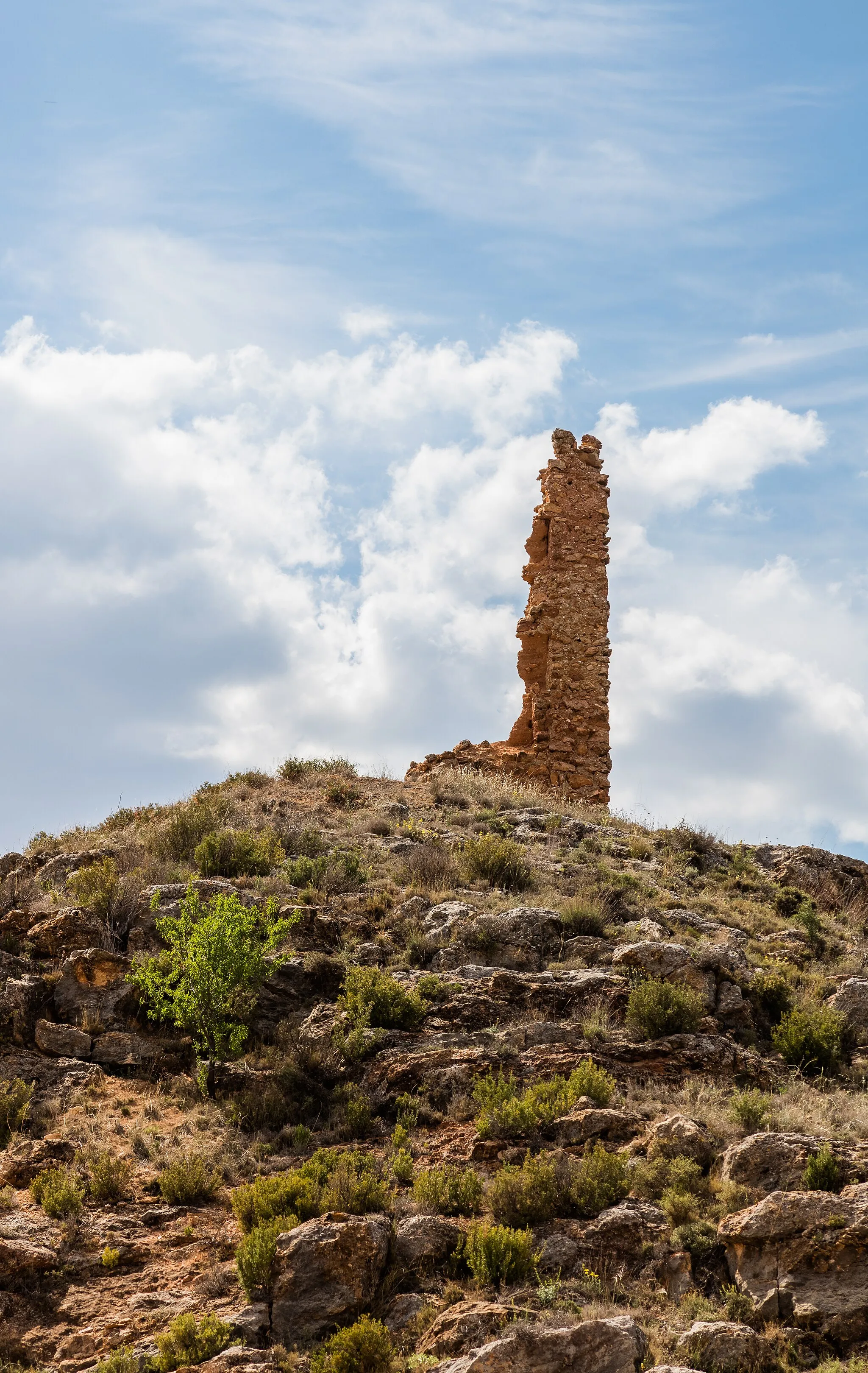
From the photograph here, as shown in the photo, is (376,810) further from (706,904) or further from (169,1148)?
(169,1148)

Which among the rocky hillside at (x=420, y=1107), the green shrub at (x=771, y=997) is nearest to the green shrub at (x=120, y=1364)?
the rocky hillside at (x=420, y=1107)

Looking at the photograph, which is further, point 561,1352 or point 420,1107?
point 420,1107

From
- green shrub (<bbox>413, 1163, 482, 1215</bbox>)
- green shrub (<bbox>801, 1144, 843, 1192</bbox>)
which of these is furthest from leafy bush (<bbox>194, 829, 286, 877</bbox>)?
green shrub (<bbox>801, 1144, 843, 1192</bbox>)

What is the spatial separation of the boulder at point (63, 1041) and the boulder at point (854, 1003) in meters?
7.56

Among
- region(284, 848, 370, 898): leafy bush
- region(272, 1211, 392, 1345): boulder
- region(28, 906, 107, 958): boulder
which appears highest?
region(284, 848, 370, 898): leafy bush

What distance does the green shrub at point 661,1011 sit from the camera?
1123cm

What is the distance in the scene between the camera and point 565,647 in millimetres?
21547

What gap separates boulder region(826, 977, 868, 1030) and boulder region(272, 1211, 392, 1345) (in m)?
5.95

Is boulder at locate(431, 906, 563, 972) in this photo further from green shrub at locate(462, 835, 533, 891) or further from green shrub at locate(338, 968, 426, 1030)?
green shrub at locate(462, 835, 533, 891)

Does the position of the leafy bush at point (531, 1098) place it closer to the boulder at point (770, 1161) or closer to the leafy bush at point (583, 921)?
the boulder at point (770, 1161)

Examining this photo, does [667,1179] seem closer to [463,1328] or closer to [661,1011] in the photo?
[463,1328]

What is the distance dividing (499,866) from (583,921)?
1824mm

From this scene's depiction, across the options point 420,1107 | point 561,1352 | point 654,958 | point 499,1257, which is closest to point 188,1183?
point 420,1107

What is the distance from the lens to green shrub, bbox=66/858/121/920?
43.3ft
